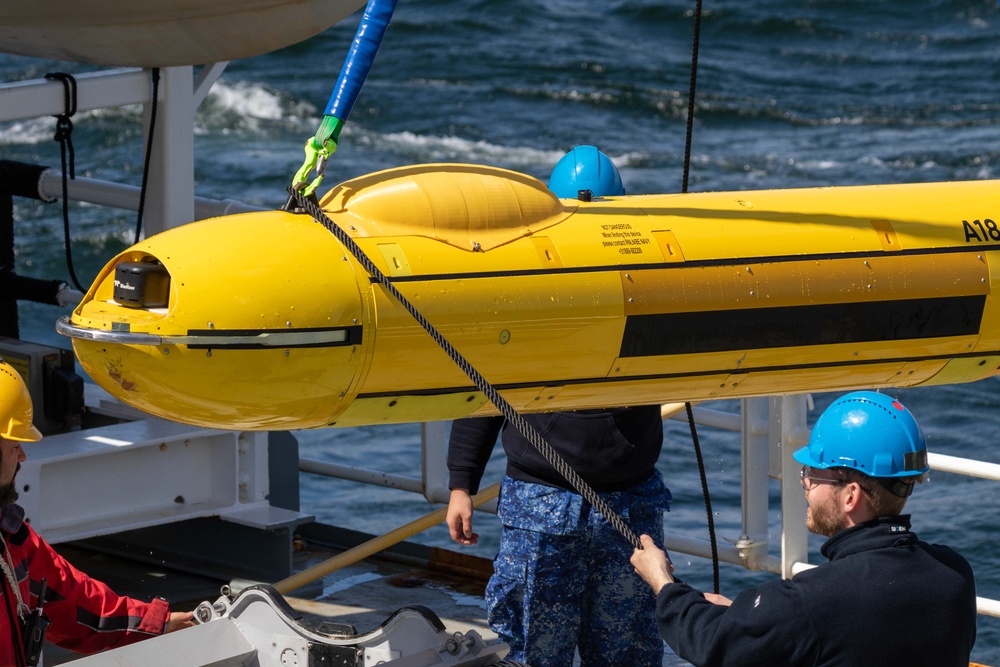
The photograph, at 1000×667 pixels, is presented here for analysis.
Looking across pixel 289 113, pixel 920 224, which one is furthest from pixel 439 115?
pixel 920 224

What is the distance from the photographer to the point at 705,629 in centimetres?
274

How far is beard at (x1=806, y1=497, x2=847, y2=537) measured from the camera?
2.79 m

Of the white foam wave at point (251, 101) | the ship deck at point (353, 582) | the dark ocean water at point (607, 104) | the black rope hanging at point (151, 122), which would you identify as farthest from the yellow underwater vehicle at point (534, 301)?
the white foam wave at point (251, 101)

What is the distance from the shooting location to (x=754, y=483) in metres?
4.72

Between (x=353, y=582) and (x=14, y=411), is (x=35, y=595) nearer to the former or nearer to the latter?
(x=14, y=411)

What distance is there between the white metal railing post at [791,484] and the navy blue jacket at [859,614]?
1.81 metres

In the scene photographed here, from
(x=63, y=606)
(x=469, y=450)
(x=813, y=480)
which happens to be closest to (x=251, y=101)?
(x=469, y=450)

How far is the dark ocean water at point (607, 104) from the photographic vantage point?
18.8 m

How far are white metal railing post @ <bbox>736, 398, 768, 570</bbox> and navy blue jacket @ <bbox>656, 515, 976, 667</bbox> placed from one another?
74.8 inches

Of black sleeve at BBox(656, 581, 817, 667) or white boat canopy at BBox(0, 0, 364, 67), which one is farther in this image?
white boat canopy at BBox(0, 0, 364, 67)

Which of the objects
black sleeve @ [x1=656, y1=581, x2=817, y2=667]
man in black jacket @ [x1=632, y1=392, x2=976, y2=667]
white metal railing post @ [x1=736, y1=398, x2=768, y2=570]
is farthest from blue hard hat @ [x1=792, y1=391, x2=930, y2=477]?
white metal railing post @ [x1=736, y1=398, x2=768, y2=570]

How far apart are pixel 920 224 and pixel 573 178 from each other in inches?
37.0

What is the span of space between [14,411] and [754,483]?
2.44 meters

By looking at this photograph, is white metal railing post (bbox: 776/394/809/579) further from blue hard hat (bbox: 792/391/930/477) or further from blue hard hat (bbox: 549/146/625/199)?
blue hard hat (bbox: 792/391/930/477)
